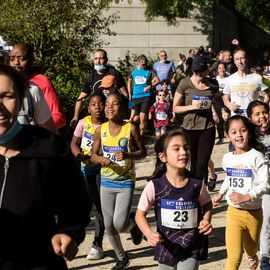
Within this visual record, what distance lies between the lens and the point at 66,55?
14945 millimetres

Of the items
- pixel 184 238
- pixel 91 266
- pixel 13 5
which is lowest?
pixel 91 266

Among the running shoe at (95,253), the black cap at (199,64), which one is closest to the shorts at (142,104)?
the black cap at (199,64)

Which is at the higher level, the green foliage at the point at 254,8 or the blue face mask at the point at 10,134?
the green foliage at the point at 254,8

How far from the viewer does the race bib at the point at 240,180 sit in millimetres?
5879

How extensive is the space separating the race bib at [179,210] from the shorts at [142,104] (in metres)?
9.63

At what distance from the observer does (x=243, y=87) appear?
8.88m

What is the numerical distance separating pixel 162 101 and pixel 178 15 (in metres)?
11.9

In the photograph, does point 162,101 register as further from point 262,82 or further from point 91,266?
point 91,266

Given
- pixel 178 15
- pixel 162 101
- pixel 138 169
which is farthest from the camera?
pixel 178 15

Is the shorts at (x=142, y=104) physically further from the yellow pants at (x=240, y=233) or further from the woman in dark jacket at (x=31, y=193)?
the woman in dark jacket at (x=31, y=193)

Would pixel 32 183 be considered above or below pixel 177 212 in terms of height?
above

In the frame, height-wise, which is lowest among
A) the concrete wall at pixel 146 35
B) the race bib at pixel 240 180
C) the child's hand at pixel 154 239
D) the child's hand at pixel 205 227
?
the child's hand at pixel 154 239

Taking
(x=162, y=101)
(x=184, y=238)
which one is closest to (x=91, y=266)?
(x=184, y=238)

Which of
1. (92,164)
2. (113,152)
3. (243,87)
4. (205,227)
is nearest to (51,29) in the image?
(243,87)
